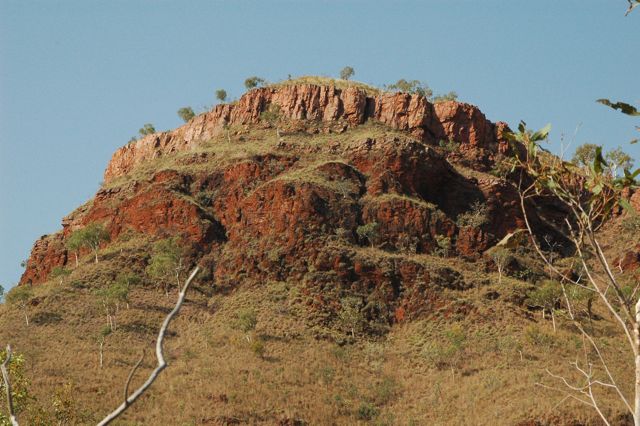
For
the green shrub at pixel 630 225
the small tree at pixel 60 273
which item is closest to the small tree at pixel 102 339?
the small tree at pixel 60 273

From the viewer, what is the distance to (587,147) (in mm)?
88188

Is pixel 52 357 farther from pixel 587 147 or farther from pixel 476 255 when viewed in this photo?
pixel 587 147

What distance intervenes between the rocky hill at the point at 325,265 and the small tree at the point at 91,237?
1009 mm

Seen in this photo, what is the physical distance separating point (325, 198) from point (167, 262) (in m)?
16.0

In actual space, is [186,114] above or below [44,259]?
above

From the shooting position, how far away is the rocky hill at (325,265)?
156ft

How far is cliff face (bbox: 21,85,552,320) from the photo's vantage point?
6438 cm

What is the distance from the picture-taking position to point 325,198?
70.4 metres

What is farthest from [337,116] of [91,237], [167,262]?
[167,262]

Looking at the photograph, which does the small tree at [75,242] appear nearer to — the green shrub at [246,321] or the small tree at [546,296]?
the green shrub at [246,321]

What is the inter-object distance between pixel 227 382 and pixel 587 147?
58.2 metres

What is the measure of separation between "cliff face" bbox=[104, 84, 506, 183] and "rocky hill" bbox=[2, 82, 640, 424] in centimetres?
23

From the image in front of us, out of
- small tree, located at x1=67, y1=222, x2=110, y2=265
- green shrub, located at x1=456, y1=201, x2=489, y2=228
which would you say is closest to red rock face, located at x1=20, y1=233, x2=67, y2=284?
small tree, located at x1=67, y1=222, x2=110, y2=265

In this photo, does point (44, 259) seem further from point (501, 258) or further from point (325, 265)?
point (501, 258)
